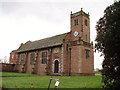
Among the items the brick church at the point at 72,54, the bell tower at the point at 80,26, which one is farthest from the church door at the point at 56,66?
the bell tower at the point at 80,26

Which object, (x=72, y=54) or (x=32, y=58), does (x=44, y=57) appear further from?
(x=72, y=54)

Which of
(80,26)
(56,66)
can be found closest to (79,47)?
(80,26)

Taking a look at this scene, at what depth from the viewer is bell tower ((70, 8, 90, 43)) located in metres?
33.2

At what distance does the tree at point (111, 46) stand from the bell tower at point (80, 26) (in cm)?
2172

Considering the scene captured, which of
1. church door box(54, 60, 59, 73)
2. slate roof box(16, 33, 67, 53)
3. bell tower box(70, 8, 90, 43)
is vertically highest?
bell tower box(70, 8, 90, 43)

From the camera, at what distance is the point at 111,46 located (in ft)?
33.1

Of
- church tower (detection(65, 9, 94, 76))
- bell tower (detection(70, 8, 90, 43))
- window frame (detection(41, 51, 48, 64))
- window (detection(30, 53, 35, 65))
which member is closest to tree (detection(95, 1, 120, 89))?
church tower (detection(65, 9, 94, 76))

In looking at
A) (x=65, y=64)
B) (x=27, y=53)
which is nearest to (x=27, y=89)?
(x=65, y=64)

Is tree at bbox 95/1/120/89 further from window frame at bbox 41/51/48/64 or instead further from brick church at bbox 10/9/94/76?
window frame at bbox 41/51/48/64

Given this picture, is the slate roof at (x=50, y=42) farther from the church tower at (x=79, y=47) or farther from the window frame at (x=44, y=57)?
the church tower at (x=79, y=47)

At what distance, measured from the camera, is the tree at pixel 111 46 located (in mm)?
9797

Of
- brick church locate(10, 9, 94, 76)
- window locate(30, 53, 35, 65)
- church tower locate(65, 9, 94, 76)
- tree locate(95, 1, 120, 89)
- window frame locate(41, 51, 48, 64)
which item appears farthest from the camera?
window locate(30, 53, 35, 65)

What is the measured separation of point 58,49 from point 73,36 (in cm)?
515

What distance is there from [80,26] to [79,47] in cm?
564
